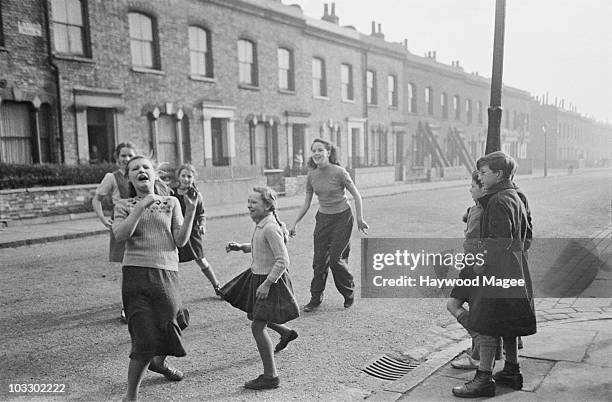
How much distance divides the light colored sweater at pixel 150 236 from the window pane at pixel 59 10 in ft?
49.9

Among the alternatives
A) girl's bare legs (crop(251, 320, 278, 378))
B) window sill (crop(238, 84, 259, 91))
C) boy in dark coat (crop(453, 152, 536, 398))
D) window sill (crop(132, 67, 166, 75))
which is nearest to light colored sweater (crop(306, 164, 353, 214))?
girl's bare legs (crop(251, 320, 278, 378))

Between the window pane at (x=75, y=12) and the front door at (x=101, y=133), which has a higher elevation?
the window pane at (x=75, y=12)

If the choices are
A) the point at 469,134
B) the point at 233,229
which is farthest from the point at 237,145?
the point at 469,134

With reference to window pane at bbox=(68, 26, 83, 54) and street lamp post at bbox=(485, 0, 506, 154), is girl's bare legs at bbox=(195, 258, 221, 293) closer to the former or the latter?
street lamp post at bbox=(485, 0, 506, 154)

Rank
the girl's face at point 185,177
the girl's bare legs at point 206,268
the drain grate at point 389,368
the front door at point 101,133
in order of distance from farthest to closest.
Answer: the front door at point 101,133
the girl's bare legs at point 206,268
the girl's face at point 185,177
the drain grate at point 389,368

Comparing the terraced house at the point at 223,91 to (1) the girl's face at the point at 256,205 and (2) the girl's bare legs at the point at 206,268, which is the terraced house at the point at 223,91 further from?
(1) the girl's face at the point at 256,205

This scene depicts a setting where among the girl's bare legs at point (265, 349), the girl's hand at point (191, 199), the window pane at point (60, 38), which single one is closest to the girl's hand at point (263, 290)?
the girl's bare legs at point (265, 349)

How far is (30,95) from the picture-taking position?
1540 cm

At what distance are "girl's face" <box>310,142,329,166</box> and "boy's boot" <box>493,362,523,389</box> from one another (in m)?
2.95

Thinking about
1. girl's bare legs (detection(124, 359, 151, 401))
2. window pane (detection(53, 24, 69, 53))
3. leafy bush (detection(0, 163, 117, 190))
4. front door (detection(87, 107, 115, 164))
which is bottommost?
girl's bare legs (detection(124, 359, 151, 401))

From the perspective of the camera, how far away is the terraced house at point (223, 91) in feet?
51.9

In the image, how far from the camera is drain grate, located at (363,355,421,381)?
3.99 meters

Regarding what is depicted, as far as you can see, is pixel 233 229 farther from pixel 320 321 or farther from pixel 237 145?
pixel 237 145

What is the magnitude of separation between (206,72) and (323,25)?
8861 millimetres
